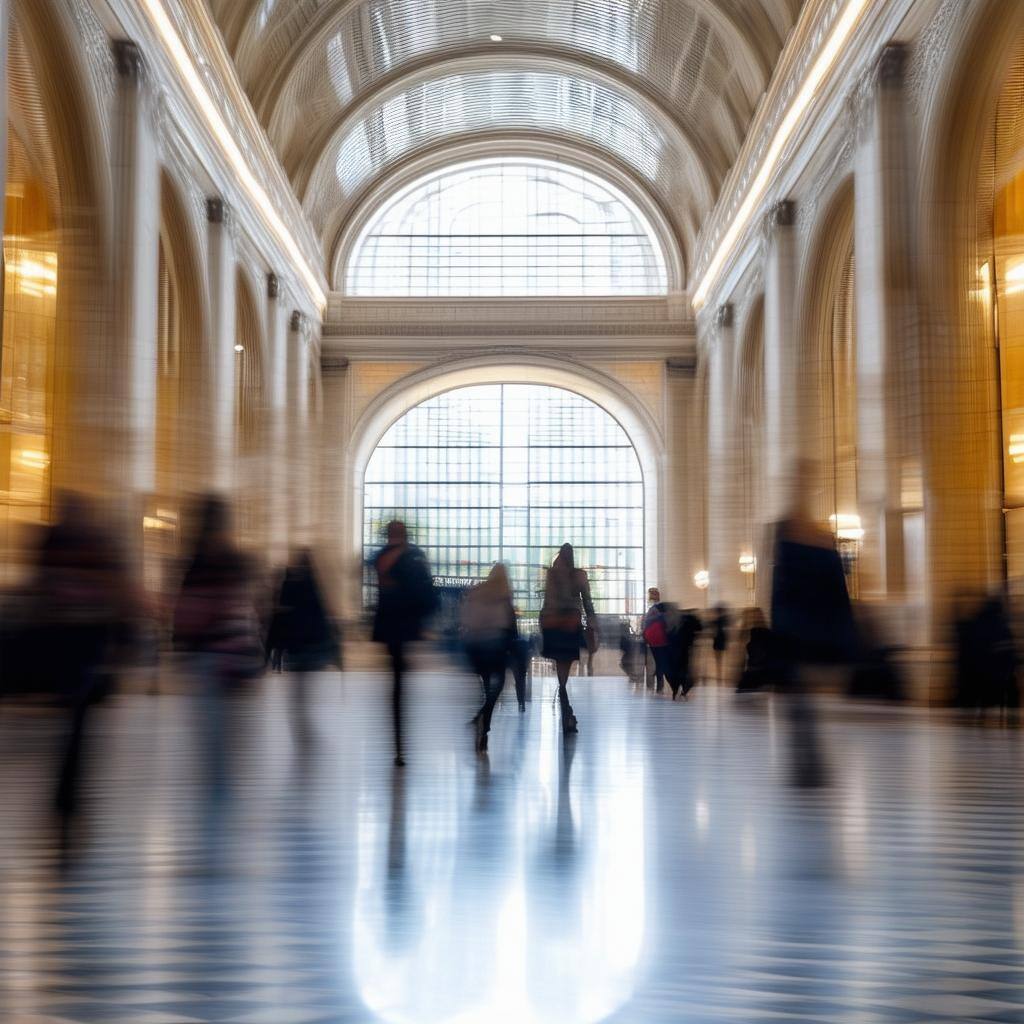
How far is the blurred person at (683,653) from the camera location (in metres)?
14.9

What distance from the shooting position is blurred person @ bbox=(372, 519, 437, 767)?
6.86 meters

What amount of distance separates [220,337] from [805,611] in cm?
1464

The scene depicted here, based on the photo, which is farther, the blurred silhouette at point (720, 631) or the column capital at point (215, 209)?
the column capital at point (215, 209)

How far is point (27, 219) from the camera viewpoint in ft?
53.2

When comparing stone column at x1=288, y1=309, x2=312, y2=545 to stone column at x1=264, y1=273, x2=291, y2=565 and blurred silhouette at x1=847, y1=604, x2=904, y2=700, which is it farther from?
blurred silhouette at x1=847, y1=604, x2=904, y2=700

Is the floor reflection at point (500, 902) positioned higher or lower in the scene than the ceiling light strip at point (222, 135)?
lower

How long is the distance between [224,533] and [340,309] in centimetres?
2387

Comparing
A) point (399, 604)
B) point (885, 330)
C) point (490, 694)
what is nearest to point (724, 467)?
point (885, 330)

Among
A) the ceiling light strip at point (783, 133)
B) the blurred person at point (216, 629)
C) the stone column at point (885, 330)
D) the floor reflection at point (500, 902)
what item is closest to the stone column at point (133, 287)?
the stone column at point (885, 330)

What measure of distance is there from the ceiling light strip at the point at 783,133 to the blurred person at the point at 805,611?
34.2 feet

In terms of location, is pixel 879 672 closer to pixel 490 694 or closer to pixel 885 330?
pixel 885 330

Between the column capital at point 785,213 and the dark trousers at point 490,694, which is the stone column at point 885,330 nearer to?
the column capital at point 785,213

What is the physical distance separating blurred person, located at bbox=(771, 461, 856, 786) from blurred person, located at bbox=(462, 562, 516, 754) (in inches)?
107

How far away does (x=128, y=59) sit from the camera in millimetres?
14141
